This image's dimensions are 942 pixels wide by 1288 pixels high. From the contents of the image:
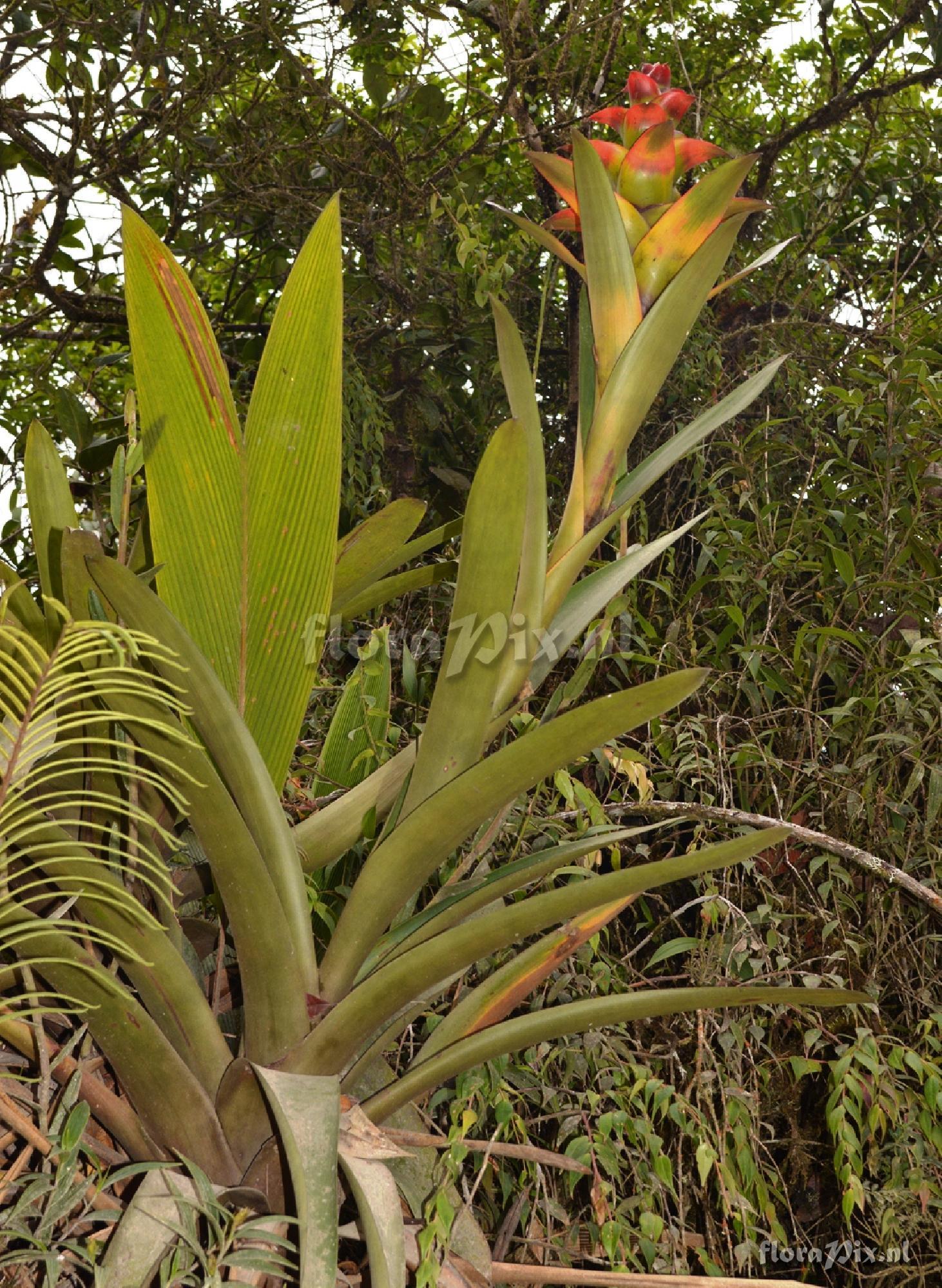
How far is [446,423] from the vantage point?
146 cm

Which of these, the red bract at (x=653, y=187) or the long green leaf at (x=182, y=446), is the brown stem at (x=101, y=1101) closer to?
the long green leaf at (x=182, y=446)

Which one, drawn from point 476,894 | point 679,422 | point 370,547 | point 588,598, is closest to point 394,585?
point 370,547

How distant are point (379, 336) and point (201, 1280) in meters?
1.20

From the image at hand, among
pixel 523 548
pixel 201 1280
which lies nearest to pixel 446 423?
pixel 523 548

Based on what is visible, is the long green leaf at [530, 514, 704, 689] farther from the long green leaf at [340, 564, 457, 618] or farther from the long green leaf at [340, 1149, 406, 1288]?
the long green leaf at [340, 1149, 406, 1288]

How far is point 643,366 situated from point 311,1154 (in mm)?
462

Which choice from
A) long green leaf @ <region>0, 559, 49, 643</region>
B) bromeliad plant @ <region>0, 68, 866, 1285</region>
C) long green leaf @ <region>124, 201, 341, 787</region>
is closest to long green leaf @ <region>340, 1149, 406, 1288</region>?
bromeliad plant @ <region>0, 68, 866, 1285</region>

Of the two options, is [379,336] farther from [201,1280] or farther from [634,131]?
[201,1280]

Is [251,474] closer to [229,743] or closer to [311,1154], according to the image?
[229,743]

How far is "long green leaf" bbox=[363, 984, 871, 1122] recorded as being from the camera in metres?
0.55

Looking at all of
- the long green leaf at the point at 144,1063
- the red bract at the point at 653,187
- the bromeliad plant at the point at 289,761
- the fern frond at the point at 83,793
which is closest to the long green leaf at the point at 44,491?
the bromeliad plant at the point at 289,761

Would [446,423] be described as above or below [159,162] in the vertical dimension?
below

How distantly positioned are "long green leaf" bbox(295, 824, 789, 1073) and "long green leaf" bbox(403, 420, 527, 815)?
0.09 meters

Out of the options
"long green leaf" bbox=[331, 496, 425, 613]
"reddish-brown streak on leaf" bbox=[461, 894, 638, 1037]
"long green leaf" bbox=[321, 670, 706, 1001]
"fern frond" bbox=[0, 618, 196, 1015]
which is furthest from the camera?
"long green leaf" bbox=[331, 496, 425, 613]
